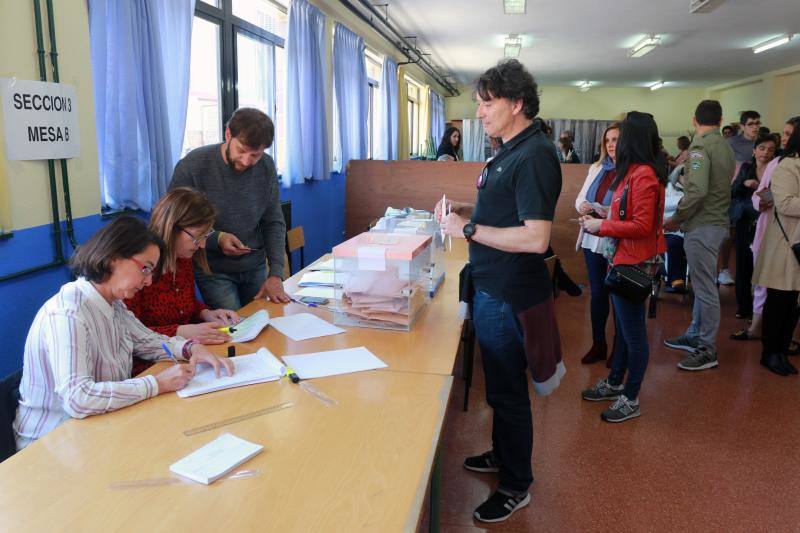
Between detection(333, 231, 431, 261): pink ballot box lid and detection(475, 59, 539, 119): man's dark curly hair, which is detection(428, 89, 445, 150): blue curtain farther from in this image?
detection(475, 59, 539, 119): man's dark curly hair

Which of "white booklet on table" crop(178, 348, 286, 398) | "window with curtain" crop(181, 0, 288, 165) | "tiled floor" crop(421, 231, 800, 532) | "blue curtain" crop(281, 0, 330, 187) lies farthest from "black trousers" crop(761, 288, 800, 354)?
"window with curtain" crop(181, 0, 288, 165)

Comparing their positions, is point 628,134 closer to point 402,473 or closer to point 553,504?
point 553,504

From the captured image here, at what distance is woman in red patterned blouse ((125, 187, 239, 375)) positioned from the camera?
6.04ft

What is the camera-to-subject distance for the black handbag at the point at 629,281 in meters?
2.54

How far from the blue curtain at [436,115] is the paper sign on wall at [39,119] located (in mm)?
10134

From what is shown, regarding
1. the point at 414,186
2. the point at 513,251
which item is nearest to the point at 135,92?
the point at 513,251

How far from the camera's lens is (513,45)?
8.20 m

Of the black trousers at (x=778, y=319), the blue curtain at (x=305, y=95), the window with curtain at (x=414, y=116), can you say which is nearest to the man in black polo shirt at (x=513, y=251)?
the black trousers at (x=778, y=319)

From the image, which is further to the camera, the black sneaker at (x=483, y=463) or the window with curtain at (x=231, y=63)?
the window with curtain at (x=231, y=63)

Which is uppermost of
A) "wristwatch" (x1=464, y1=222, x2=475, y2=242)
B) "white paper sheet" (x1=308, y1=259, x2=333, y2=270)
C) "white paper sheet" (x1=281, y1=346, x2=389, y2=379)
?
"wristwatch" (x1=464, y1=222, x2=475, y2=242)

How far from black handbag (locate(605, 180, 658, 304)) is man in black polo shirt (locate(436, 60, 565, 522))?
79 centimetres

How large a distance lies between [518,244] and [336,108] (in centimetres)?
457

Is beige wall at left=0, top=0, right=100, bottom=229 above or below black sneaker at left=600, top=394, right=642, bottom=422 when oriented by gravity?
above

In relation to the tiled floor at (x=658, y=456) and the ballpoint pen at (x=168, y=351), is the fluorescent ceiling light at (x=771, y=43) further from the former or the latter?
the ballpoint pen at (x=168, y=351)
